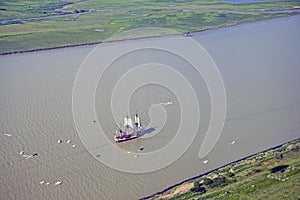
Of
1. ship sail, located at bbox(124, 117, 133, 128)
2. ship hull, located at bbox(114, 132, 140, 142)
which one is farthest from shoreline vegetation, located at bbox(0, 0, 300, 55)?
ship hull, located at bbox(114, 132, 140, 142)

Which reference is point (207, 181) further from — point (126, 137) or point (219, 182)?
point (126, 137)

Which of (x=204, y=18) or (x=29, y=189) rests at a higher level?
(x=204, y=18)

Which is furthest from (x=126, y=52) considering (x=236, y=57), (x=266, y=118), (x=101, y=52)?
(x=266, y=118)

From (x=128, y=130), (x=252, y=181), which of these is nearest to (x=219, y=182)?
(x=252, y=181)

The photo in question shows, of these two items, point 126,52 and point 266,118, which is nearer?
point 266,118

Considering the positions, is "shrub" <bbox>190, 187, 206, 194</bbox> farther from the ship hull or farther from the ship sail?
the ship sail

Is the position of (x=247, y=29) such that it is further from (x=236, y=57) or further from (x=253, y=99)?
(x=253, y=99)

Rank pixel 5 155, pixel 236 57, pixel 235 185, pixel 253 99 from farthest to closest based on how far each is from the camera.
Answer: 1. pixel 236 57
2. pixel 253 99
3. pixel 5 155
4. pixel 235 185
